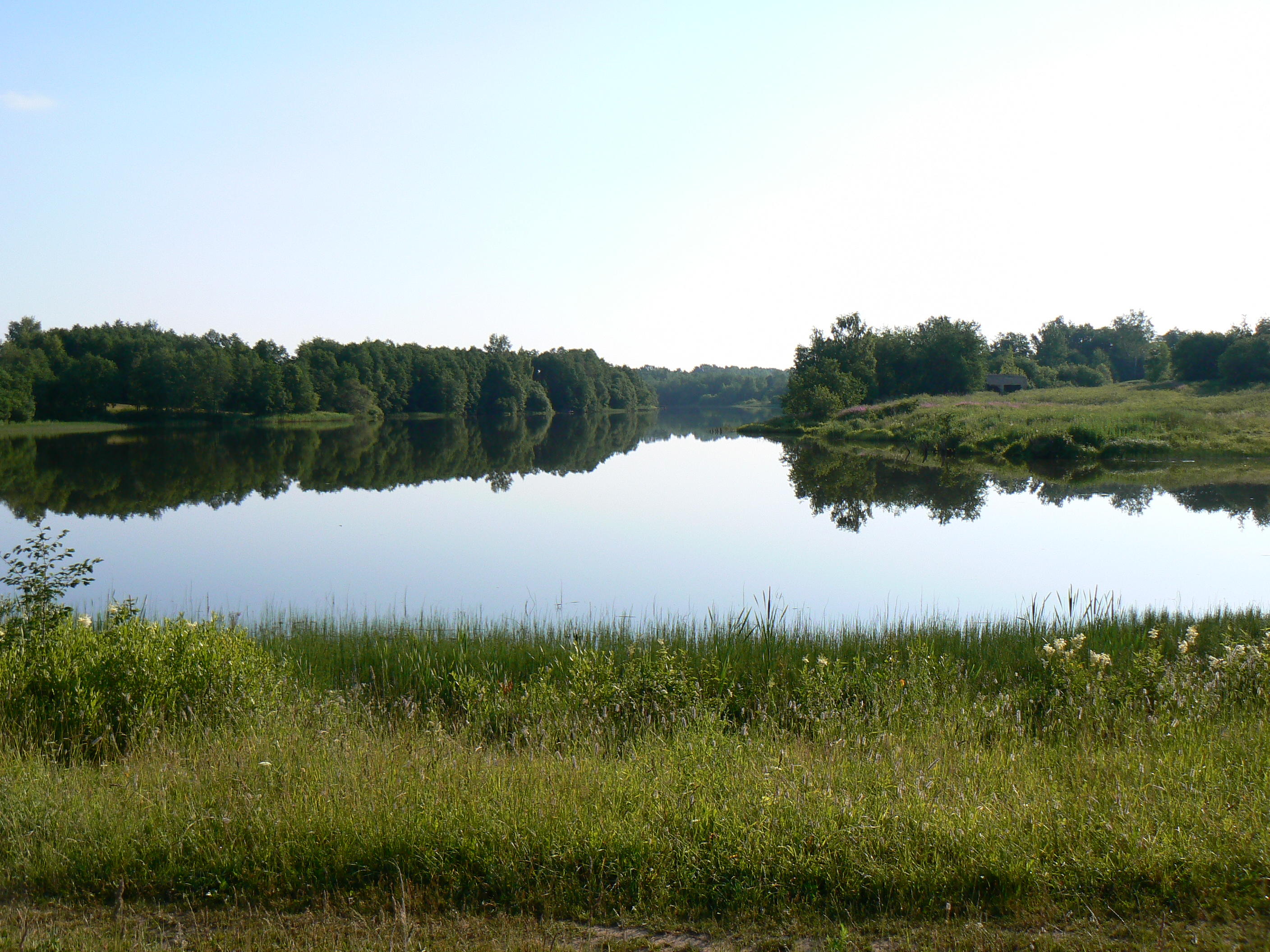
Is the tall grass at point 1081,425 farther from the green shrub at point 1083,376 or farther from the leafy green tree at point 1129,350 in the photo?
the leafy green tree at point 1129,350

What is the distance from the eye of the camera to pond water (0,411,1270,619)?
48.0ft

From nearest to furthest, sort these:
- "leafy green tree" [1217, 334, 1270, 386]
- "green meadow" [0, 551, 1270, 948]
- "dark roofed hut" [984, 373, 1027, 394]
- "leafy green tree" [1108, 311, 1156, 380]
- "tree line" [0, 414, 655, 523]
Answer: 1. "green meadow" [0, 551, 1270, 948]
2. "tree line" [0, 414, 655, 523]
3. "leafy green tree" [1217, 334, 1270, 386]
4. "dark roofed hut" [984, 373, 1027, 394]
5. "leafy green tree" [1108, 311, 1156, 380]

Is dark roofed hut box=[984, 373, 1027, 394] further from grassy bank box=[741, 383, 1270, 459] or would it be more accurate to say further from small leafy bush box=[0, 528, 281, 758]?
small leafy bush box=[0, 528, 281, 758]

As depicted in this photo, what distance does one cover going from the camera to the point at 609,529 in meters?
22.5

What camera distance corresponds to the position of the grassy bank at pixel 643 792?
350 cm

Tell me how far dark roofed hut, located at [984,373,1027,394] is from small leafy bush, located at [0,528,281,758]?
81944 mm

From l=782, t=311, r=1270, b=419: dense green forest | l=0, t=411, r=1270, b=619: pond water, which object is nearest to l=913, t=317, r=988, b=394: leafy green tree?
l=782, t=311, r=1270, b=419: dense green forest

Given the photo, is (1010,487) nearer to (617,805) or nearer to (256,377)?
(617,805)

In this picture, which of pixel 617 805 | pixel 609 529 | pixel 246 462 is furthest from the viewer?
pixel 246 462

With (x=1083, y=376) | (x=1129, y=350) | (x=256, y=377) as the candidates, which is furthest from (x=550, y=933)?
(x=1129, y=350)

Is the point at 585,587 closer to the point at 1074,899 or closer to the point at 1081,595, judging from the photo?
the point at 1081,595

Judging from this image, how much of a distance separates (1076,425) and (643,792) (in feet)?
138

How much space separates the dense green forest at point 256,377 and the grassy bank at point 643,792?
243ft

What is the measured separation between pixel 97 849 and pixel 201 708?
2323 mm
